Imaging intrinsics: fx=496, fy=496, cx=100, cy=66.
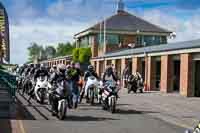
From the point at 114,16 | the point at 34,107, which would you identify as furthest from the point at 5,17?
the point at 114,16

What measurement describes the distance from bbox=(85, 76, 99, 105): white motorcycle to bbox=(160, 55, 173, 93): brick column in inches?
596

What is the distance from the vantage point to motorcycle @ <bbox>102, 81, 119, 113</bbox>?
57.3 ft

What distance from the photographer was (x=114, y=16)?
287 feet

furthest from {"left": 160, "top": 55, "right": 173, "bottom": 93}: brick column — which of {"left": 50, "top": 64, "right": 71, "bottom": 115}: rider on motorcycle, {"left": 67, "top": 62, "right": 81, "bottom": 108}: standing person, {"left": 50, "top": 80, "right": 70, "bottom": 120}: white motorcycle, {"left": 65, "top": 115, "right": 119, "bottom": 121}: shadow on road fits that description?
{"left": 50, "top": 80, "right": 70, "bottom": 120}: white motorcycle

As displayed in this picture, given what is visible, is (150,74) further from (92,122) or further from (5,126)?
(5,126)

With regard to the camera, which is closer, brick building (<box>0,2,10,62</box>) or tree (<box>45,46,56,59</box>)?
brick building (<box>0,2,10,62</box>)

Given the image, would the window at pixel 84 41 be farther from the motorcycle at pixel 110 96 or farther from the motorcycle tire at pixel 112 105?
the motorcycle tire at pixel 112 105

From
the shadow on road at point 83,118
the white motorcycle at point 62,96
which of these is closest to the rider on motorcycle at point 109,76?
the shadow on road at point 83,118

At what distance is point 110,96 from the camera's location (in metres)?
17.6

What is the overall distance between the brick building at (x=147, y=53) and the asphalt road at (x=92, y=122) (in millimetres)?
14413

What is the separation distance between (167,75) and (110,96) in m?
18.7

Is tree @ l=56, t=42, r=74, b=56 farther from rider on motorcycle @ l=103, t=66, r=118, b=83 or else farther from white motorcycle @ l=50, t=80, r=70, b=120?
white motorcycle @ l=50, t=80, r=70, b=120

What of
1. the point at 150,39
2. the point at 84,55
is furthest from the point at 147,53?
the point at 150,39

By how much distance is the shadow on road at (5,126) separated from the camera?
11815 mm
